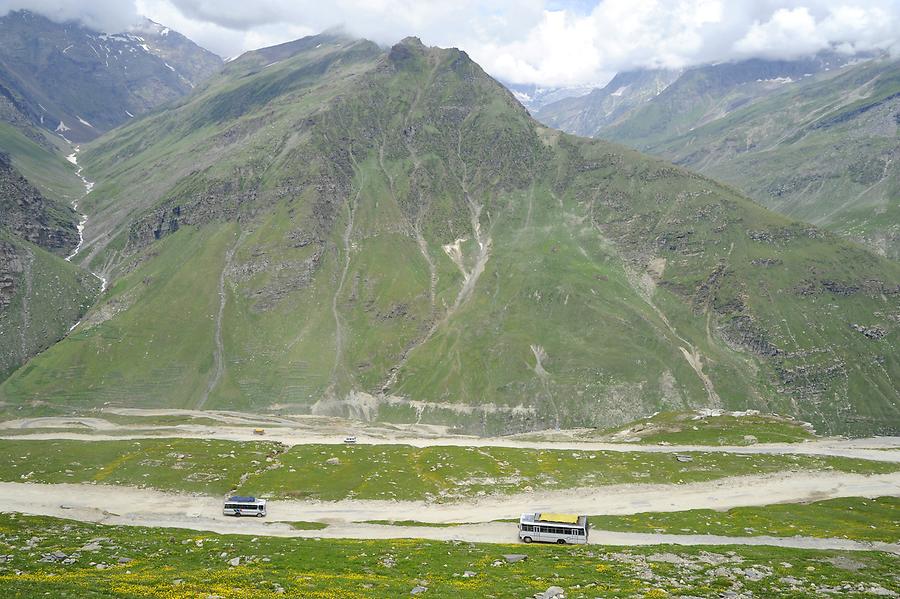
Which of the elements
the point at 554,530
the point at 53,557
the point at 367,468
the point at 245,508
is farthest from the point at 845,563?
the point at 367,468

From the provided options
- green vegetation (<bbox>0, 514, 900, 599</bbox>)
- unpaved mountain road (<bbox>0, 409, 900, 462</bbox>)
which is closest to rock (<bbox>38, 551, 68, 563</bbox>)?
green vegetation (<bbox>0, 514, 900, 599</bbox>)

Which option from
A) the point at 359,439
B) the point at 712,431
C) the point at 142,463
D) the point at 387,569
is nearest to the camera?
the point at 387,569

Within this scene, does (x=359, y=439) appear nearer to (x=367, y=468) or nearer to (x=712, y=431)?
(x=367, y=468)

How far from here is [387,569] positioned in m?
50.2

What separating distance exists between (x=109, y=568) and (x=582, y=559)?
138 ft

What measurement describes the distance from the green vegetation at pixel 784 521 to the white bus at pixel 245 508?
48.1 m

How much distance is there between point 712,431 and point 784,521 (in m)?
71.1

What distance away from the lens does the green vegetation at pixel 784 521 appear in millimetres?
71431

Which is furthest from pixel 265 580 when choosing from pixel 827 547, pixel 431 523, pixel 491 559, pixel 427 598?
pixel 827 547

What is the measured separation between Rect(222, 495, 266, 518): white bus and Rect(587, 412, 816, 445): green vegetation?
93219 millimetres

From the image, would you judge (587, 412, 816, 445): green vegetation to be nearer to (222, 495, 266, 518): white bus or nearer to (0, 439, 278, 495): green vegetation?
(0, 439, 278, 495): green vegetation

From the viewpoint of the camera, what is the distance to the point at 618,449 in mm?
127875

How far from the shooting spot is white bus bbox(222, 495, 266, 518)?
84500mm

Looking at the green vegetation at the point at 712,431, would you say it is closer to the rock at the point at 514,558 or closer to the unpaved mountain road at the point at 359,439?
the unpaved mountain road at the point at 359,439
